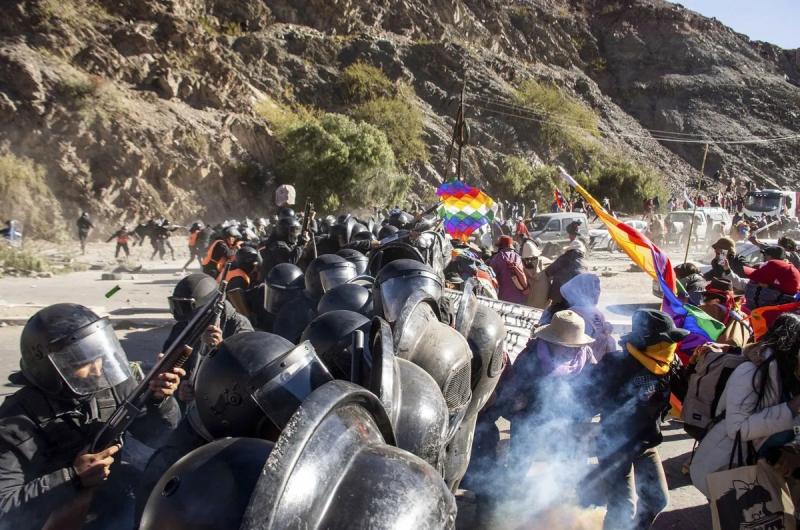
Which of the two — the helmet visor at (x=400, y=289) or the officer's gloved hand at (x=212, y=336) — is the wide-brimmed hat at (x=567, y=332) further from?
the officer's gloved hand at (x=212, y=336)

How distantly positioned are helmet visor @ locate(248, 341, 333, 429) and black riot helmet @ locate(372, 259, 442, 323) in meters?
1.60

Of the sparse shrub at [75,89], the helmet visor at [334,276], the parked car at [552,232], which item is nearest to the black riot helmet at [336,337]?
the helmet visor at [334,276]

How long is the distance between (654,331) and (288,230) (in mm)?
5884

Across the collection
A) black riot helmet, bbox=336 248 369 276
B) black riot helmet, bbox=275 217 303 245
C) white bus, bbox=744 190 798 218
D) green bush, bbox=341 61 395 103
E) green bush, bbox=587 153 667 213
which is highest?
green bush, bbox=341 61 395 103

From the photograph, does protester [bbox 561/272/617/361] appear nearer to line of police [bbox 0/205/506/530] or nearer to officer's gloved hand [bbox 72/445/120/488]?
line of police [bbox 0/205/506/530]

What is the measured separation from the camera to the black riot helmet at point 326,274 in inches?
219

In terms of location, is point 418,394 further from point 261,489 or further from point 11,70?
point 11,70

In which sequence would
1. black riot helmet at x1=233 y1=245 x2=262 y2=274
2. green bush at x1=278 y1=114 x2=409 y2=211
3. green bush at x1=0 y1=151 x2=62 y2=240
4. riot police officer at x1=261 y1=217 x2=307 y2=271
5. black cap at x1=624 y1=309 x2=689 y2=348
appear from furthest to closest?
green bush at x1=278 y1=114 x2=409 y2=211, green bush at x1=0 y1=151 x2=62 y2=240, riot police officer at x1=261 y1=217 x2=307 y2=271, black riot helmet at x1=233 y1=245 x2=262 y2=274, black cap at x1=624 y1=309 x2=689 y2=348

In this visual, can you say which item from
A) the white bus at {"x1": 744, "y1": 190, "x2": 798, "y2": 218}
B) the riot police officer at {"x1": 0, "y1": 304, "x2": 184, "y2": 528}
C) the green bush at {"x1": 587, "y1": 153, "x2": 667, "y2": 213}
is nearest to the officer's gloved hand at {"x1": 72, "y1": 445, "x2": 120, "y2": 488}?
the riot police officer at {"x1": 0, "y1": 304, "x2": 184, "y2": 528}

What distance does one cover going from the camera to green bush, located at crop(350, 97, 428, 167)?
4109 centimetres

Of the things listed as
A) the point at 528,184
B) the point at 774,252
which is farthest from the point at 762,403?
the point at 528,184

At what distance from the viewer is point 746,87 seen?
239ft

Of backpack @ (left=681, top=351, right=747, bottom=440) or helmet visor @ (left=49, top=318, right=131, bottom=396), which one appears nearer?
helmet visor @ (left=49, top=318, right=131, bottom=396)

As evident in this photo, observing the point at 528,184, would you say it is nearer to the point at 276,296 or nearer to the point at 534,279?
the point at 534,279
